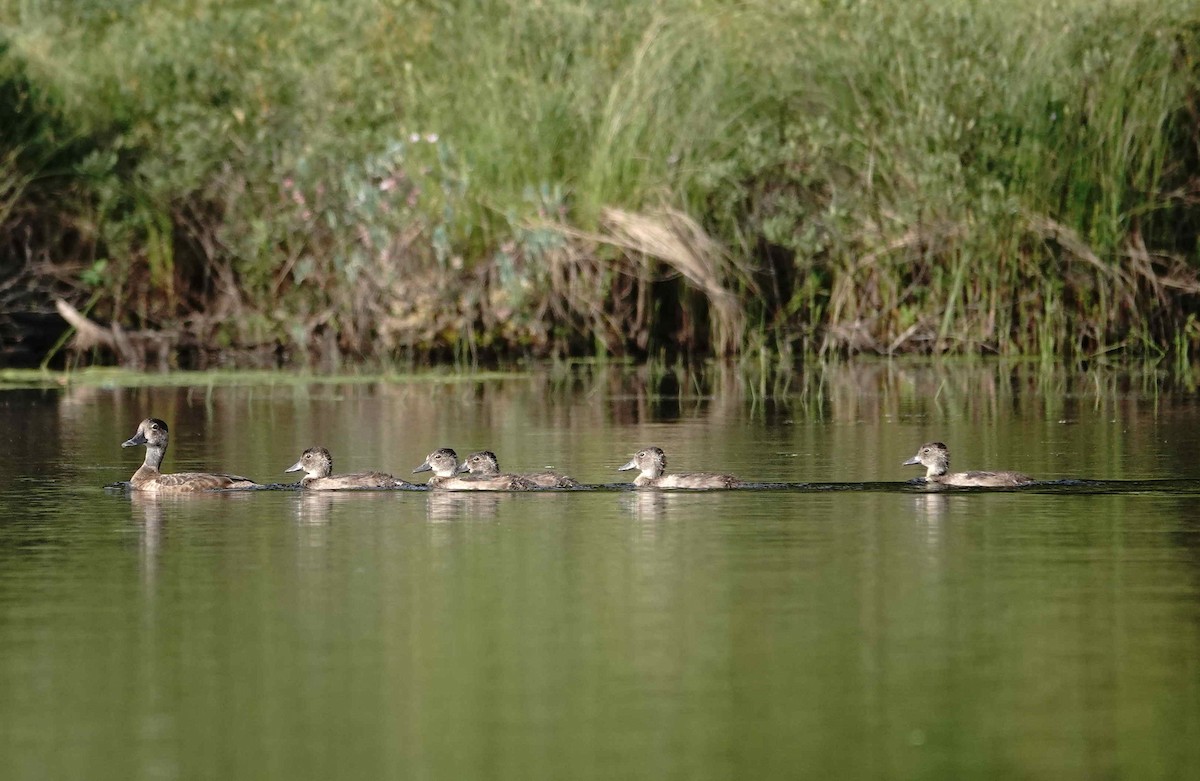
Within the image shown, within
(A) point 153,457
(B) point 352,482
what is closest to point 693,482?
(B) point 352,482

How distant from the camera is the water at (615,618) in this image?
6.98 m

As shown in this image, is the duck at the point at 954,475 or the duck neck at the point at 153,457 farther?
the duck neck at the point at 153,457

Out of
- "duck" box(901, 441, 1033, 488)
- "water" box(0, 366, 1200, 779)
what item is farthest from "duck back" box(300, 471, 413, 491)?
"duck" box(901, 441, 1033, 488)

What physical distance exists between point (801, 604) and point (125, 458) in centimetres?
705

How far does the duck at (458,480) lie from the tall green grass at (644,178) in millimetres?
9390

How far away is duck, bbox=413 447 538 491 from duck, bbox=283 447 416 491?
0.22 meters

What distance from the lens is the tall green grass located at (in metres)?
22.1

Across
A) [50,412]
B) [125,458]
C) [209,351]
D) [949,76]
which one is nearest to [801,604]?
[125,458]

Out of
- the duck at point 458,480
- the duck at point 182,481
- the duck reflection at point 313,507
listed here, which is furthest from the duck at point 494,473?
the duck at point 182,481

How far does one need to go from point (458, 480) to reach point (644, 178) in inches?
393

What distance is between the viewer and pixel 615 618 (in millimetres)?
9023

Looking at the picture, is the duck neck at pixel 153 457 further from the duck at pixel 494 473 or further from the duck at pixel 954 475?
the duck at pixel 954 475

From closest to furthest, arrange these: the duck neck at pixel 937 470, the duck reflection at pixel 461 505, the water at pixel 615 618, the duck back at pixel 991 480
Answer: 1. the water at pixel 615 618
2. the duck reflection at pixel 461 505
3. the duck back at pixel 991 480
4. the duck neck at pixel 937 470

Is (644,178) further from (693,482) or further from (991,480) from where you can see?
(991,480)
